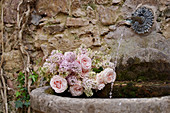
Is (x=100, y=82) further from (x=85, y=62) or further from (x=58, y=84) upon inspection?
(x=58, y=84)

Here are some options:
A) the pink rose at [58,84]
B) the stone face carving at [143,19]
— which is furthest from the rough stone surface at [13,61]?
the stone face carving at [143,19]

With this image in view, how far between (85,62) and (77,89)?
193mm

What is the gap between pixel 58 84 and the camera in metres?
1.31

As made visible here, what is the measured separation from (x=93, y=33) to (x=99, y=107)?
1070mm

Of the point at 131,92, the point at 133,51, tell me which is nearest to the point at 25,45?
the point at 133,51

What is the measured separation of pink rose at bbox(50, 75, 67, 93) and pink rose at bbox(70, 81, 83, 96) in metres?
0.05

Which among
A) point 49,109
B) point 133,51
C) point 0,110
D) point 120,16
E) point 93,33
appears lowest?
point 0,110

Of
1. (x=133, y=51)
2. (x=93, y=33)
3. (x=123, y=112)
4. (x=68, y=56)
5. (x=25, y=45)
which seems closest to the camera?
(x=123, y=112)

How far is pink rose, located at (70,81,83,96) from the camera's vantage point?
1.32 meters

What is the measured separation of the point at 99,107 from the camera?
101 centimetres

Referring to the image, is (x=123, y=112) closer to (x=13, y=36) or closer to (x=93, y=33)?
(x=93, y=33)

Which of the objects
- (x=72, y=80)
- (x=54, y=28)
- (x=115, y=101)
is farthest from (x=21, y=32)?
(x=115, y=101)

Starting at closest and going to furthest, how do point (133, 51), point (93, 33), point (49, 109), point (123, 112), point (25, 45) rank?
1. point (123, 112)
2. point (49, 109)
3. point (133, 51)
4. point (93, 33)
5. point (25, 45)

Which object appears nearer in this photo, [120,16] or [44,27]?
[120,16]
